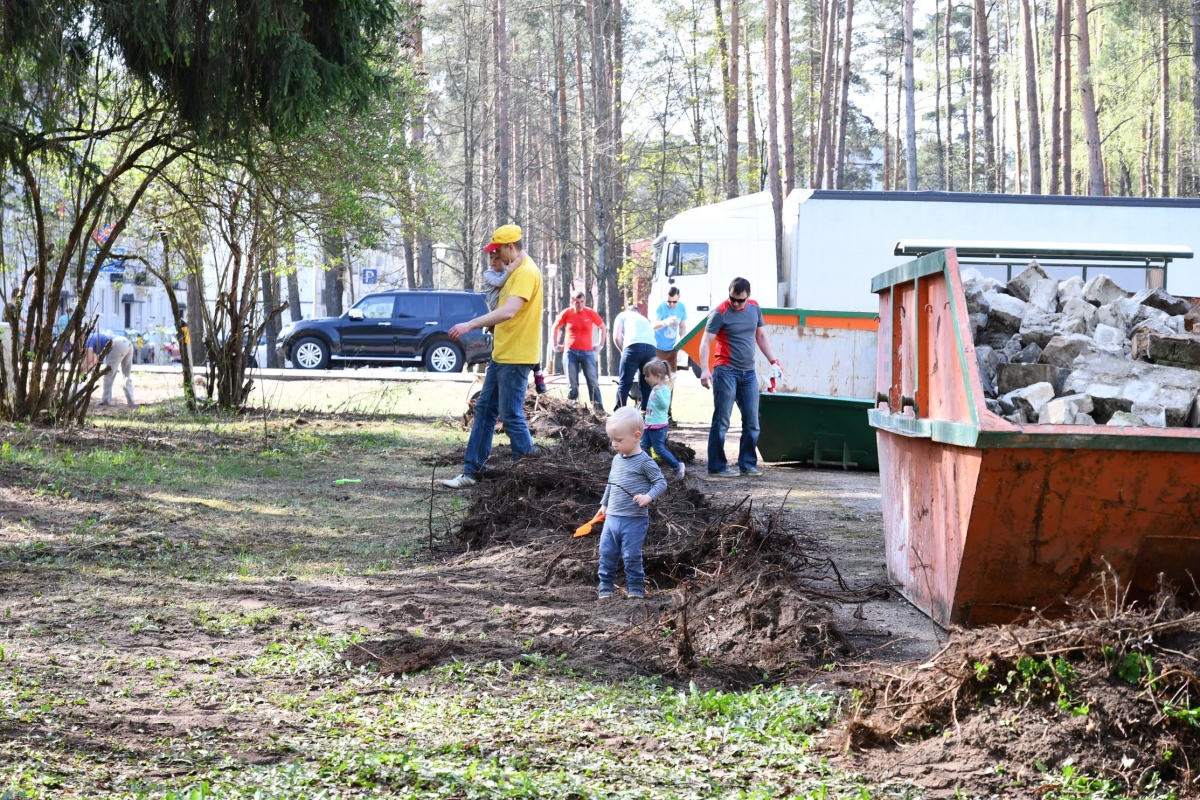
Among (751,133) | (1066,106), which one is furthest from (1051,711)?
(751,133)

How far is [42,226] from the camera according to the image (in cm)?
1202

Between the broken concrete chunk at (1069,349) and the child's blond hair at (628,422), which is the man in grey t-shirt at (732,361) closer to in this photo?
the child's blond hair at (628,422)

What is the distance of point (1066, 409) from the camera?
4.60 meters

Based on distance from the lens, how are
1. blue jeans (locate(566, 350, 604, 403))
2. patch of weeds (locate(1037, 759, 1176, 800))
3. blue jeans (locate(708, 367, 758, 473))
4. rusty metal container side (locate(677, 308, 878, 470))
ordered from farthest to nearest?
1. blue jeans (locate(566, 350, 604, 403))
2. rusty metal container side (locate(677, 308, 878, 470))
3. blue jeans (locate(708, 367, 758, 473))
4. patch of weeds (locate(1037, 759, 1176, 800))

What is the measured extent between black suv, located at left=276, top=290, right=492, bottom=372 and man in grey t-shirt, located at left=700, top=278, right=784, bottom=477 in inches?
714

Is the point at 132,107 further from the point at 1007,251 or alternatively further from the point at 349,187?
the point at 1007,251

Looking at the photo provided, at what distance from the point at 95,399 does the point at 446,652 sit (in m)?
15.0

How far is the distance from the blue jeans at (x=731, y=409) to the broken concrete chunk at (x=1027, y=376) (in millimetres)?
5668

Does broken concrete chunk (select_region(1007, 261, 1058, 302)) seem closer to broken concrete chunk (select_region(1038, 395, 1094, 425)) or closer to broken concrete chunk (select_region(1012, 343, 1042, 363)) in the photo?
broken concrete chunk (select_region(1012, 343, 1042, 363))

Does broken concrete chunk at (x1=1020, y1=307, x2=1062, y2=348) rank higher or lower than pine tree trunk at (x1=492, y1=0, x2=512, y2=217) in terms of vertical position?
lower

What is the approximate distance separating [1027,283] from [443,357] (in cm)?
2416

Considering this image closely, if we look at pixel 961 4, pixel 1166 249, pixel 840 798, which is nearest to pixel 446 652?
pixel 840 798

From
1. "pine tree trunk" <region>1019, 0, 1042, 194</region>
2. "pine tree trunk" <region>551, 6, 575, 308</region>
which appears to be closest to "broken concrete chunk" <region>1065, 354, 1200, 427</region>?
"pine tree trunk" <region>1019, 0, 1042, 194</region>

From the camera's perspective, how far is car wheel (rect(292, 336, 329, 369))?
28891 mm
